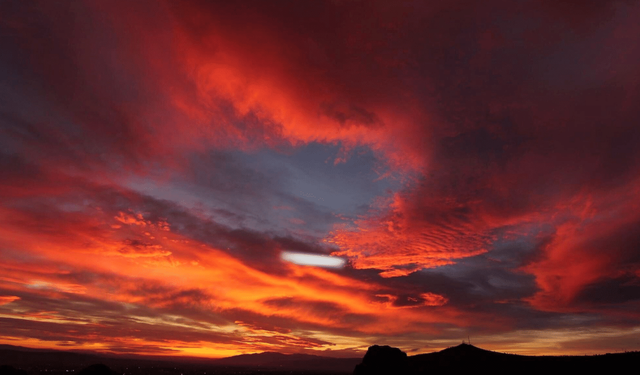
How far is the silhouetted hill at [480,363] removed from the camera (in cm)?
6203

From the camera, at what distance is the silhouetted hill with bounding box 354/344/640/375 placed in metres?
62.0

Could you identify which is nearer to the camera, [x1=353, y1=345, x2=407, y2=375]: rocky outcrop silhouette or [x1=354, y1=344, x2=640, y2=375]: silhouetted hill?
[x1=354, y1=344, x2=640, y2=375]: silhouetted hill

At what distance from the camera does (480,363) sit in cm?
7519

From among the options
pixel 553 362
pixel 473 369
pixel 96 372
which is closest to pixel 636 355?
pixel 553 362

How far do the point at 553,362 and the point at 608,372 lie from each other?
1167cm

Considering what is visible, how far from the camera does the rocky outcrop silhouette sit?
2886 inches

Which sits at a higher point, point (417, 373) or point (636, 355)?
point (636, 355)

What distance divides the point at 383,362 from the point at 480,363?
2299 cm

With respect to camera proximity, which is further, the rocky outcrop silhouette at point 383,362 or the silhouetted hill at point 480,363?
the rocky outcrop silhouette at point 383,362

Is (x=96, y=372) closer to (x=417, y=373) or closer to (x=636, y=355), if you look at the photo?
(x=417, y=373)

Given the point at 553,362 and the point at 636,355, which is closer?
the point at 636,355

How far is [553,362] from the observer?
69.0m

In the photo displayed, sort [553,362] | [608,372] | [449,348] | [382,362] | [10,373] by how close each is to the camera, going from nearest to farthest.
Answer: [608,372] < [10,373] < [553,362] < [382,362] < [449,348]

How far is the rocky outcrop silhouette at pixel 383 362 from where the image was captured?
7331 centimetres
